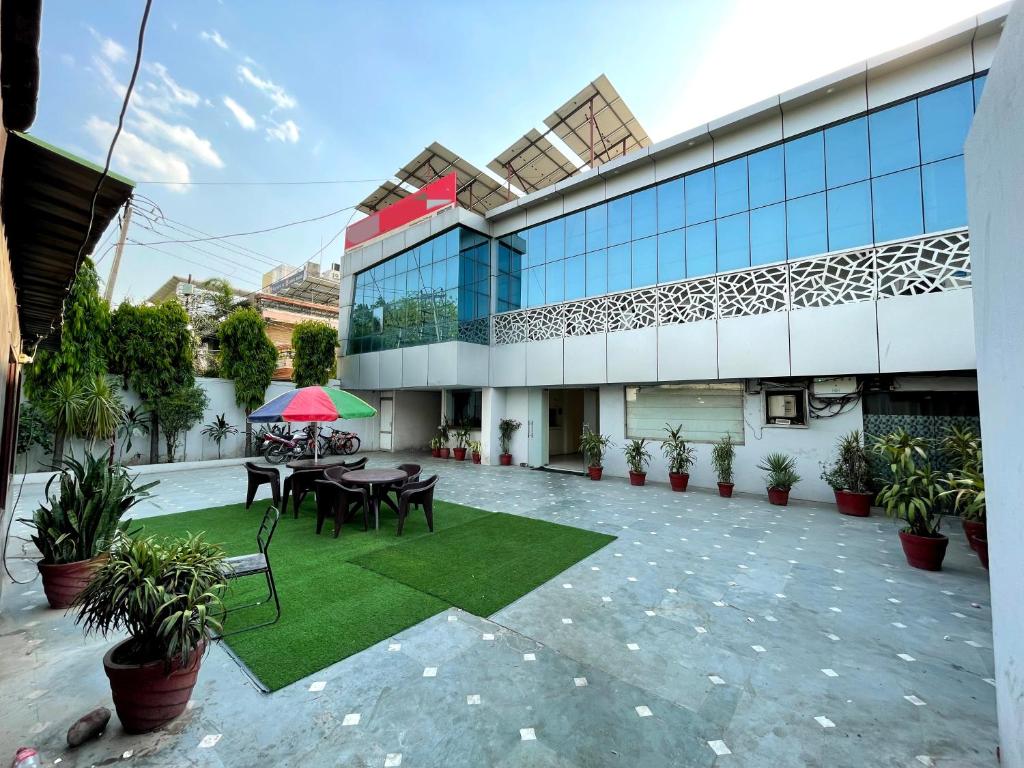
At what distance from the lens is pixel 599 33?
686cm

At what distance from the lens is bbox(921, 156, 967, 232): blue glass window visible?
6.72 m

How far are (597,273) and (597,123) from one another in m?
4.79

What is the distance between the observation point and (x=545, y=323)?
11703 millimetres

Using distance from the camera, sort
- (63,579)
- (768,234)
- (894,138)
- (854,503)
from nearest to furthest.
Result: (63,579) → (854,503) → (894,138) → (768,234)

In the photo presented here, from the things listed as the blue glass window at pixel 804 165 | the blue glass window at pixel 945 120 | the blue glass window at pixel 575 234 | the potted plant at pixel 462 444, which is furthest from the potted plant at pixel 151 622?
the potted plant at pixel 462 444

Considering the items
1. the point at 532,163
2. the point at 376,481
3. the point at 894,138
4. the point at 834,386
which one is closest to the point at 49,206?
the point at 376,481

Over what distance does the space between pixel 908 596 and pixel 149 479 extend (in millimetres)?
14046

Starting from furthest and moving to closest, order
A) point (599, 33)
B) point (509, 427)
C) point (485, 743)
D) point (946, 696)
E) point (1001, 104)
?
point (509, 427), point (599, 33), point (946, 696), point (485, 743), point (1001, 104)

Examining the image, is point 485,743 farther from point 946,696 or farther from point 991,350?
point 991,350

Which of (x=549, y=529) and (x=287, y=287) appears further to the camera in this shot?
(x=287, y=287)

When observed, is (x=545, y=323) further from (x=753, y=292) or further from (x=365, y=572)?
(x=365, y=572)

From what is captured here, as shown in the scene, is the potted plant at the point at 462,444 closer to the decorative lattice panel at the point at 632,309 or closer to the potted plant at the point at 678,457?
the decorative lattice panel at the point at 632,309

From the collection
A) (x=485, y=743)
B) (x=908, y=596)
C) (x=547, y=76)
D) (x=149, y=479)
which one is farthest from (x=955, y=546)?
(x=149, y=479)

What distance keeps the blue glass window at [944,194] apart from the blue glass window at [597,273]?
19.4ft
